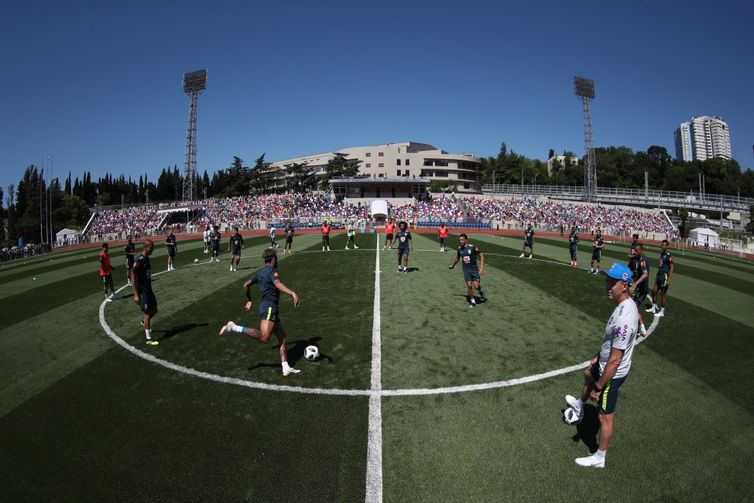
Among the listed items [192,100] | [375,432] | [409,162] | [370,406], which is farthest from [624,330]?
[409,162]

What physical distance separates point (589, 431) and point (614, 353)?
5.54 ft

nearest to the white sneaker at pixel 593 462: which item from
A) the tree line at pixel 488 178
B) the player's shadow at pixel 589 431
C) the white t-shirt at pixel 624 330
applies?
the player's shadow at pixel 589 431

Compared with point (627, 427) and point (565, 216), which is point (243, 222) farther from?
point (627, 427)

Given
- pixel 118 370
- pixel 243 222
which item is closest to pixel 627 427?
pixel 118 370

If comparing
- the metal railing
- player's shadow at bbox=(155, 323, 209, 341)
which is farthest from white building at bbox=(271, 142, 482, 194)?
player's shadow at bbox=(155, 323, 209, 341)

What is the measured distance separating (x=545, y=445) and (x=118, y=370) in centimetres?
795

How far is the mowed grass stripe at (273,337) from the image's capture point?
7855 mm

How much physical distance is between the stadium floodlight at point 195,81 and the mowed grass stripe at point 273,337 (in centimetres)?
6400

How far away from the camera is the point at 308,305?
12539mm

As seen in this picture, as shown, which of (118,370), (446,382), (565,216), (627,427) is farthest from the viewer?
(565,216)

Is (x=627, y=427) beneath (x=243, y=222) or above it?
beneath

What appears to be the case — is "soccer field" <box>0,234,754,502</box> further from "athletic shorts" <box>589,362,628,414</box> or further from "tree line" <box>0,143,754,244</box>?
"tree line" <box>0,143,754,244</box>

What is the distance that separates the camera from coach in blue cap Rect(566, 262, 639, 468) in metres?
4.79

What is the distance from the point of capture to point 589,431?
578 centimetres
